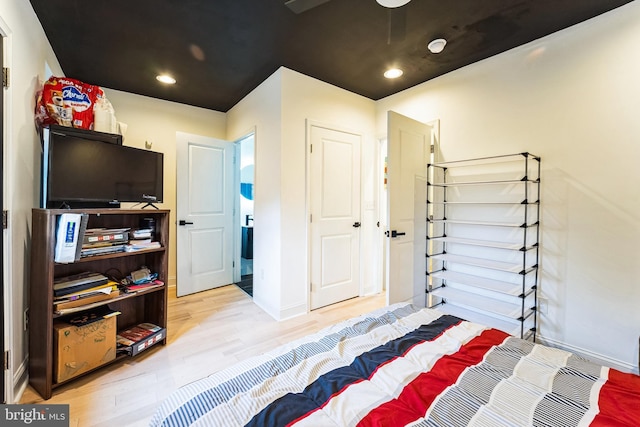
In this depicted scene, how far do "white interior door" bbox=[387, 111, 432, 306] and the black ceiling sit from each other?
0.62 metres

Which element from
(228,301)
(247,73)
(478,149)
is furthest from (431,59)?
(228,301)

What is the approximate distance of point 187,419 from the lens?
81 cm

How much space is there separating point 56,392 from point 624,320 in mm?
3693

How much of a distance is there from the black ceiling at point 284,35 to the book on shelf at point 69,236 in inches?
57.0

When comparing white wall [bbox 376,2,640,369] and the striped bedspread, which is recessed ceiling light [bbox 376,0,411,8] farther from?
the striped bedspread

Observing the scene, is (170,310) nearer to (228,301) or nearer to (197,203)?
(228,301)

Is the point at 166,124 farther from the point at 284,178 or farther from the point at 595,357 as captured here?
the point at 595,357

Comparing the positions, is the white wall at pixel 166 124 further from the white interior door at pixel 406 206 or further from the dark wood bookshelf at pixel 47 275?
the white interior door at pixel 406 206

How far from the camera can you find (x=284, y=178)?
277 cm

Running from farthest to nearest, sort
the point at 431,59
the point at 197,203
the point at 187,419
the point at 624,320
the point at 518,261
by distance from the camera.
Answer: the point at 197,203 → the point at 431,59 → the point at 518,261 → the point at 624,320 → the point at 187,419

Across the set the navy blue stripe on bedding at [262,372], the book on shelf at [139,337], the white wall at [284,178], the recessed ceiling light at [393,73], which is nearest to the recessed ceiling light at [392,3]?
the recessed ceiling light at [393,73]

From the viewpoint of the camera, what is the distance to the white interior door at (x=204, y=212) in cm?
339

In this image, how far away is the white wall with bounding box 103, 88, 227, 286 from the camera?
3.34 m

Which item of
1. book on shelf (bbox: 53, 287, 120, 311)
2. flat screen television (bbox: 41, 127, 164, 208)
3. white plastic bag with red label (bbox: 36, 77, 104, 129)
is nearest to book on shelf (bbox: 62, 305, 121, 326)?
book on shelf (bbox: 53, 287, 120, 311)
